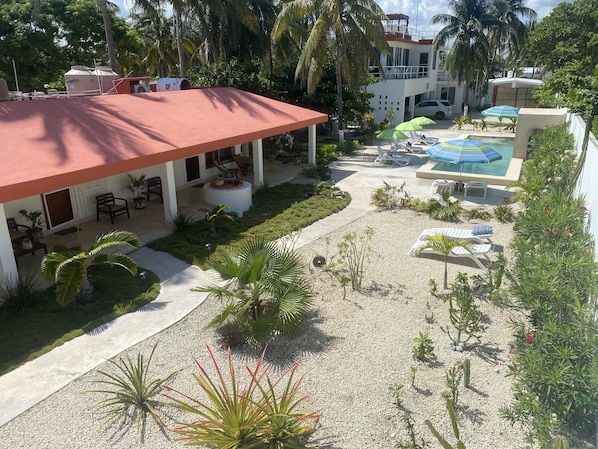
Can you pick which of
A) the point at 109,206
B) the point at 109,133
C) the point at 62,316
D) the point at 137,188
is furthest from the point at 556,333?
the point at 137,188

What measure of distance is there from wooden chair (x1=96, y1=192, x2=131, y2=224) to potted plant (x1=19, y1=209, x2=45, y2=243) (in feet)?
5.08

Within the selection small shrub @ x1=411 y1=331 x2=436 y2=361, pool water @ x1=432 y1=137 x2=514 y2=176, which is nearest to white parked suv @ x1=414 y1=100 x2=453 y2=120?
pool water @ x1=432 y1=137 x2=514 y2=176

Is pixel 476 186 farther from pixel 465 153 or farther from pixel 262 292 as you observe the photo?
pixel 262 292

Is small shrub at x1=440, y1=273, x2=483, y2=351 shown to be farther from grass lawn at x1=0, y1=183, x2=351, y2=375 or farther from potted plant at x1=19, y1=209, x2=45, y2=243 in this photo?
potted plant at x1=19, y1=209, x2=45, y2=243

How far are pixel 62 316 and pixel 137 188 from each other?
7.30 metres

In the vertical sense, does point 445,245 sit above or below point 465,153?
below

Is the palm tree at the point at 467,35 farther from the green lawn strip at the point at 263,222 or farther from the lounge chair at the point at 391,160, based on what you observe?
the green lawn strip at the point at 263,222

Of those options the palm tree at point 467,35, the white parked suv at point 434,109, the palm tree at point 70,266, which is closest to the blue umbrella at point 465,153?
the palm tree at point 70,266

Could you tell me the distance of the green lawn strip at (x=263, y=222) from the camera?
Result: 38.1ft

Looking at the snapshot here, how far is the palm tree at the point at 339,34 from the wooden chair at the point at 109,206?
13816mm

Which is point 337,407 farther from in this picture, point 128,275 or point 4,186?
point 4,186

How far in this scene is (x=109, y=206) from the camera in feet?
43.8

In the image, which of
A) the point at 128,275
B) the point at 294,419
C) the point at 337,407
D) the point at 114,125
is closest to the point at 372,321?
the point at 337,407

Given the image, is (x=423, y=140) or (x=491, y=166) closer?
(x=491, y=166)
